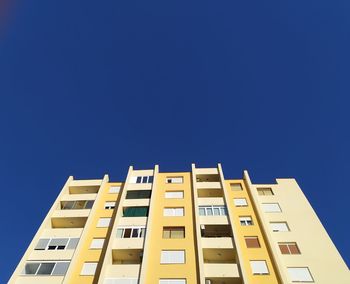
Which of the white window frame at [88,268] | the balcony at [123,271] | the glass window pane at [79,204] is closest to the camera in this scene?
the balcony at [123,271]

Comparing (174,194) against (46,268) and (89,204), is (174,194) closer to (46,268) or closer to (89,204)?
(89,204)

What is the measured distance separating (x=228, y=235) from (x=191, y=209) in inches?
192

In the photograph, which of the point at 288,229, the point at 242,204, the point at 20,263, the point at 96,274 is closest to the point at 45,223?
the point at 20,263

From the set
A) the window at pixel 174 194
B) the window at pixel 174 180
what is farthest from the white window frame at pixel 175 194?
the window at pixel 174 180

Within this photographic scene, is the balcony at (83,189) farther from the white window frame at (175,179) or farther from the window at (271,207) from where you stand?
the window at (271,207)

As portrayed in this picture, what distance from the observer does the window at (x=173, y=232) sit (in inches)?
1106

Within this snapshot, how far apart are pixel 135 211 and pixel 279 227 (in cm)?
1591

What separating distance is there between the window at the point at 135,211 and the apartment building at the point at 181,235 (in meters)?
0.11

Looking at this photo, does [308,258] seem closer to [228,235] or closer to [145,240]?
[228,235]

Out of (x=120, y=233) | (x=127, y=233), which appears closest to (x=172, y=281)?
(x=127, y=233)

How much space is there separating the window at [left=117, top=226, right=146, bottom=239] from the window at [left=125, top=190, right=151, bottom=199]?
518 cm

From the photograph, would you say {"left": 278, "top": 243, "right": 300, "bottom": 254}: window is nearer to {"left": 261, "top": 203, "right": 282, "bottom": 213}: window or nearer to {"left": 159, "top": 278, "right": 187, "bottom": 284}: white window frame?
{"left": 261, "top": 203, "right": 282, "bottom": 213}: window

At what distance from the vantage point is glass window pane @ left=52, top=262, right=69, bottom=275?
83.5 ft

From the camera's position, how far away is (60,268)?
85.0 ft
